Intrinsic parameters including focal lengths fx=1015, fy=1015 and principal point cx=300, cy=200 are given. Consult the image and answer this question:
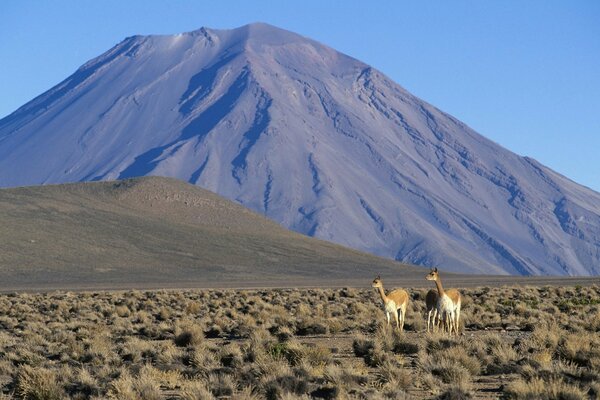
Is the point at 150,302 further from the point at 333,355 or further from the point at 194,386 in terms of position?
the point at 194,386

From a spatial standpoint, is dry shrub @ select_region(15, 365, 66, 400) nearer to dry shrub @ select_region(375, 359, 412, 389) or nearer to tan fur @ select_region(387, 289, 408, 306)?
dry shrub @ select_region(375, 359, 412, 389)

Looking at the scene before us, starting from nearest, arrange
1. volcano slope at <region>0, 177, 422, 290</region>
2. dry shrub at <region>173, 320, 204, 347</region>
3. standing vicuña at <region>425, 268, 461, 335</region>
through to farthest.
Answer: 1. standing vicuña at <region>425, 268, 461, 335</region>
2. dry shrub at <region>173, 320, 204, 347</region>
3. volcano slope at <region>0, 177, 422, 290</region>

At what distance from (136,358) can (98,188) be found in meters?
101

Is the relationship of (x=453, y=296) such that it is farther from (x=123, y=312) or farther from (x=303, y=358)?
(x=123, y=312)

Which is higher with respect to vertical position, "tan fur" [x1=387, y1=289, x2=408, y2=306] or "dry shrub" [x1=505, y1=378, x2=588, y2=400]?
"tan fur" [x1=387, y1=289, x2=408, y2=306]

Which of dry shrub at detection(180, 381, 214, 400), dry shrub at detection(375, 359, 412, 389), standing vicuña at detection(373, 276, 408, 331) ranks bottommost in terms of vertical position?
dry shrub at detection(180, 381, 214, 400)

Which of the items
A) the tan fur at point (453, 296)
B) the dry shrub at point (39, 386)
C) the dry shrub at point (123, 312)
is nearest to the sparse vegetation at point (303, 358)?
the dry shrub at point (39, 386)

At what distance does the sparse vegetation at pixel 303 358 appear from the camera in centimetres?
1435

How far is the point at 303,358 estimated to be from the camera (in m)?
17.2

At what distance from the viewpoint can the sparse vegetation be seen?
14352 millimetres

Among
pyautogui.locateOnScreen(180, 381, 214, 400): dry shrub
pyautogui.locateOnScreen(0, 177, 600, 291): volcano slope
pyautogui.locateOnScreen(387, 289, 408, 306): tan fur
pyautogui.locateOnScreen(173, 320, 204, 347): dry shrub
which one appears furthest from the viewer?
pyautogui.locateOnScreen(0, 177, 600, 291): volcano slope

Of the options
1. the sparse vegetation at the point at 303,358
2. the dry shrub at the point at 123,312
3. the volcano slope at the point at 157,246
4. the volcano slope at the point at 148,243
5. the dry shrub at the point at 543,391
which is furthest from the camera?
the volcano slope at the point at 148,243

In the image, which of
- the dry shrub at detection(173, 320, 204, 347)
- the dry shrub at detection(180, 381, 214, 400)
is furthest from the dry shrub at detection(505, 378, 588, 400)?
the dry shrub at detection(173, 320, 204, 347)

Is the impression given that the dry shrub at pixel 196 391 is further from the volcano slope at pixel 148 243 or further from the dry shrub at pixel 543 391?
the volcano slope at pixel 148 243
